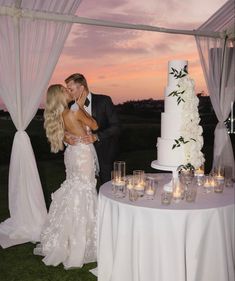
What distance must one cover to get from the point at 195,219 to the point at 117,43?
23.4 feet

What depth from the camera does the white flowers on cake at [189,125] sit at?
3.07 metres

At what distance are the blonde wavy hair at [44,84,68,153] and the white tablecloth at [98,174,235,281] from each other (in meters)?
1.16

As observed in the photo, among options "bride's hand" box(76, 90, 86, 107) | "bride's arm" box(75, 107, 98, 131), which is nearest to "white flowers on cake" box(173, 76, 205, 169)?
"bride's arm" box(75, 107, 98, 131)

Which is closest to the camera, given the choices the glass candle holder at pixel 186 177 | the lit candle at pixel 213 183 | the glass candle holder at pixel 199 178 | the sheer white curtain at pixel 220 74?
the glass candle holder at pixel 186 177

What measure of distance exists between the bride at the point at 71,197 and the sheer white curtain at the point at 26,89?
81 centimetres

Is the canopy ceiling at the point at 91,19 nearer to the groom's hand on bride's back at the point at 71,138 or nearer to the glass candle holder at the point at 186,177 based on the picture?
the groom's hand on bride's back at the point at 71,138

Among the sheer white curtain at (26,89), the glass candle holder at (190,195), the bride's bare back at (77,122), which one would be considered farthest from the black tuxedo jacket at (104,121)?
the glass candle holder at (190,195)

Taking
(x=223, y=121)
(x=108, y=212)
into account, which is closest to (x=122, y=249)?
(x=108, y=212)

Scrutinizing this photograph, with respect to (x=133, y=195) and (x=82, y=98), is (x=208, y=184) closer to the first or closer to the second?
(x=133, y=195)

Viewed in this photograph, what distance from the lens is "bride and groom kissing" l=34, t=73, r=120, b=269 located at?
379 cm

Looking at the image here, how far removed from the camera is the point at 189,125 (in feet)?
10.1

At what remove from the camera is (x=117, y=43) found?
30.2ft

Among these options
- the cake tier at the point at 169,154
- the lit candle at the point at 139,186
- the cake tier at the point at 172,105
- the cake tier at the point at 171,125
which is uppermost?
the cake tier at the point at 172,105

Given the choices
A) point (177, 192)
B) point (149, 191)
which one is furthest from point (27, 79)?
point (177, 192)
